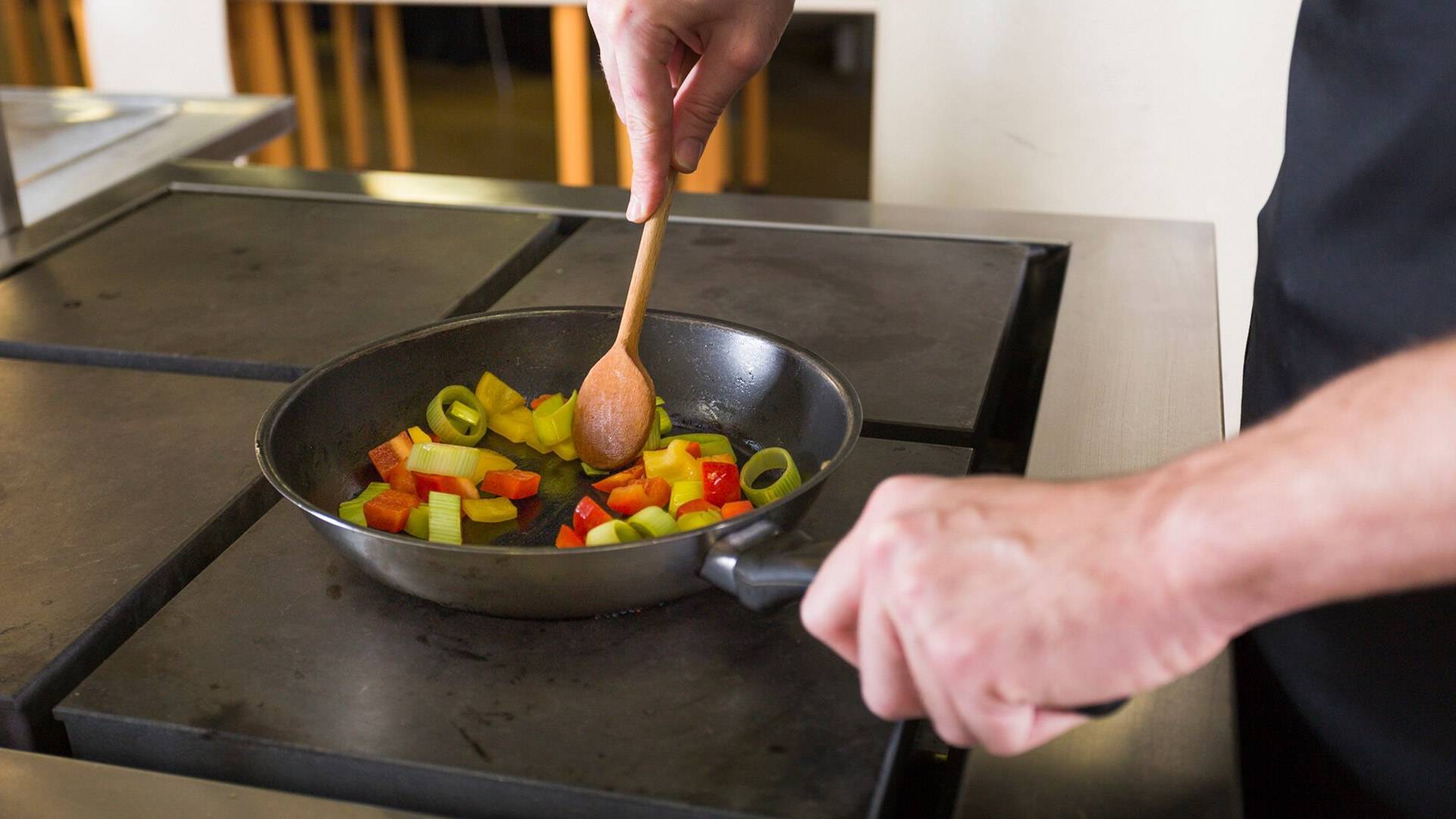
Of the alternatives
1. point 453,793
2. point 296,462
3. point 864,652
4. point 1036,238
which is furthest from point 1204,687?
point 1036,238

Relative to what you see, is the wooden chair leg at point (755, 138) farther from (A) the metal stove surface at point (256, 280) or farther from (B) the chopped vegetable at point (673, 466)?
(B) the chopped vegetable at point (673, 466)

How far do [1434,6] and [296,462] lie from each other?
768 mm

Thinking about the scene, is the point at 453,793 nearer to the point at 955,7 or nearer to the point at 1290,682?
the point at 1290,682

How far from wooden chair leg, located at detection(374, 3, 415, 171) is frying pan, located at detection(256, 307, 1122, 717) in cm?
331

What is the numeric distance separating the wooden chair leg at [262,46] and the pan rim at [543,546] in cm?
286

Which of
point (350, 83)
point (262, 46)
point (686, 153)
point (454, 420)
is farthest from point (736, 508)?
point (350, 83)

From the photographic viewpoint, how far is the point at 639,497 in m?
0.84

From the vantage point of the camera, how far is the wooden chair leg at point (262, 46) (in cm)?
362

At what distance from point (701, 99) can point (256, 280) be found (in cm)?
52

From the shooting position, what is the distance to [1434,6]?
78 cm

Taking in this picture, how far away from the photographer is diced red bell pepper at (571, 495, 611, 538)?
808 millimetres

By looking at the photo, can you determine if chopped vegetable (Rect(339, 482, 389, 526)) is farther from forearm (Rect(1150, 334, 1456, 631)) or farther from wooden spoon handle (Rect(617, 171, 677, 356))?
forearm (Rect(1150, 334, 1456, 631))

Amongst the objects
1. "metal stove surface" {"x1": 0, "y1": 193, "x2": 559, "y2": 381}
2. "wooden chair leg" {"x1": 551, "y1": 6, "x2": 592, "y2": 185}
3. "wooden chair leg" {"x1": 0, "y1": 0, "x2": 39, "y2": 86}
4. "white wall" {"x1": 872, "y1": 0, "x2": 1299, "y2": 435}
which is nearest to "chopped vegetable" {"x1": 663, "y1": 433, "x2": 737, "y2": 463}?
"metal stove surface" {"x1": 0, "y1": 193, "x2": 559, "y2": 381}

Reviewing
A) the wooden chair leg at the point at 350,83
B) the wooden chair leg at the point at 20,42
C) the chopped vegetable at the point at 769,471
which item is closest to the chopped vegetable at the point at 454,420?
the chopped vegetable at the point at 769,471
